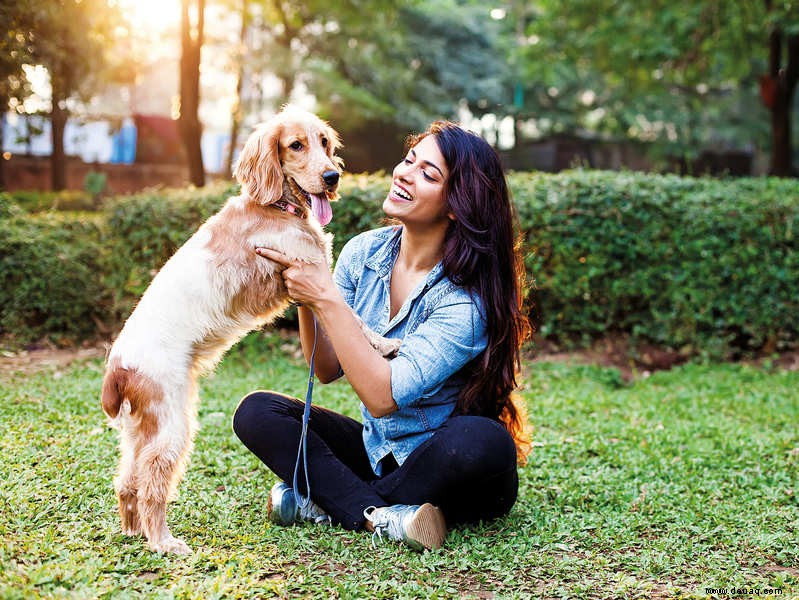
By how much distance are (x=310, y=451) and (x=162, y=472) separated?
0.69 metres

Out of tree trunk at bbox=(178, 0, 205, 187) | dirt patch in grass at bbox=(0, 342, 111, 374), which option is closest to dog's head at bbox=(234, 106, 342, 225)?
dirt patch in grass at bbox=(0, 342, 111, 374)

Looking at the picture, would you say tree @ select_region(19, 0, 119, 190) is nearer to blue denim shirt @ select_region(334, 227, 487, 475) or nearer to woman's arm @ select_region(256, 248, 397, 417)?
blue denim shirt @ select_region(334, 227, 487, 475)

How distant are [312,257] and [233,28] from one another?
1735 cm

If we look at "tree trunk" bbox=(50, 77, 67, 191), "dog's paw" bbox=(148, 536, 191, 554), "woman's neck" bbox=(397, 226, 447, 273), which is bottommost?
"dog's paw" bbox=(148, 536, 191, 554)

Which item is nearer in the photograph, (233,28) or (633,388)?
(633,388)

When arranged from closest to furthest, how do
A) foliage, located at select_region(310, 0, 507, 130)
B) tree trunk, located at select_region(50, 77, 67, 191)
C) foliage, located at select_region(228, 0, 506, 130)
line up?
1. tree trunk, located at select_region(50, 77, 67, 191)
2. foliage, located at select_region(228, 0, 506, 130)
3. foliage, located at select_region(310, 0, 507, 130)

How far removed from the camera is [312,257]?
3148mm

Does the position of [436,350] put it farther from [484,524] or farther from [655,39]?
[655,39]

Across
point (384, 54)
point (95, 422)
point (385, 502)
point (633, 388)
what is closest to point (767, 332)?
point (633, 388)

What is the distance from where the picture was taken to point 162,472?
2.87 metres

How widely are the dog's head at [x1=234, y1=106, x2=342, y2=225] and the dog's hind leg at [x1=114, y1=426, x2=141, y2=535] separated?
1035 millimetres

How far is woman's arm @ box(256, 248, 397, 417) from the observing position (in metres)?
3.01

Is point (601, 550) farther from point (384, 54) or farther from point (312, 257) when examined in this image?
point (384, 54)

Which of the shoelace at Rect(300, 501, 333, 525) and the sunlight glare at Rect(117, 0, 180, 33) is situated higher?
the sunlight glare at Rect(117, 0, 180, 33)
